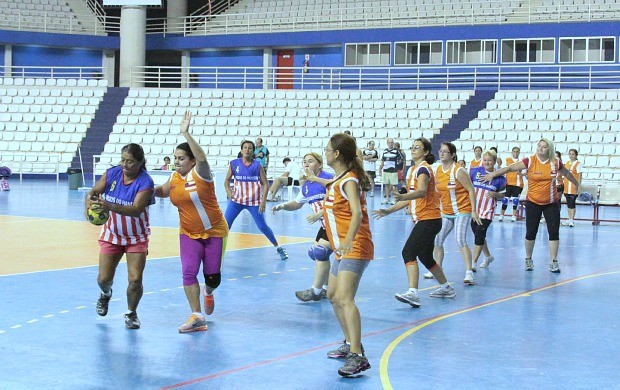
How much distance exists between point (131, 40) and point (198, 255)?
128 feet

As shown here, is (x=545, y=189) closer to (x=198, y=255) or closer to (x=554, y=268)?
(x=554, y=268)

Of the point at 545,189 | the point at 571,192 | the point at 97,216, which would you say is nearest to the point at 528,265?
the point at 545,189

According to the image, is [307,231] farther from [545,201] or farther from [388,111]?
[388,111]

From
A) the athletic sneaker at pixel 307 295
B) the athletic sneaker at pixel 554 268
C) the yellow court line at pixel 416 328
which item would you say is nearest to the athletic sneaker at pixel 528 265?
the athletic sneaker at pixel 554 268

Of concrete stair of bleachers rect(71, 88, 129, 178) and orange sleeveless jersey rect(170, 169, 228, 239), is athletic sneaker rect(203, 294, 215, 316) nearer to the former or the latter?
orange sleeveless jersey rect(170, 169, 228, 239)

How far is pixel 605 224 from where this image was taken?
21.8 metres

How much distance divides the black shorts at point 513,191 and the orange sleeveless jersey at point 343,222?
15607 millimetres

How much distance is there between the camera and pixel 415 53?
148ft

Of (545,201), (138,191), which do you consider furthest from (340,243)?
(545,201)

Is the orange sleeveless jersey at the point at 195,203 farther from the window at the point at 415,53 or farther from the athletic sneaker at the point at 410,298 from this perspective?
the window at the point at 415,53

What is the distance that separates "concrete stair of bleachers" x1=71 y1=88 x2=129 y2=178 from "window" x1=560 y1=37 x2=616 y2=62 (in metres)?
19.9

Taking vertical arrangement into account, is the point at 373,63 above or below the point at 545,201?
above

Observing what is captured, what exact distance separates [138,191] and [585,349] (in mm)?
4101

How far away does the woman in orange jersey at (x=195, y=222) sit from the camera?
851 cm
